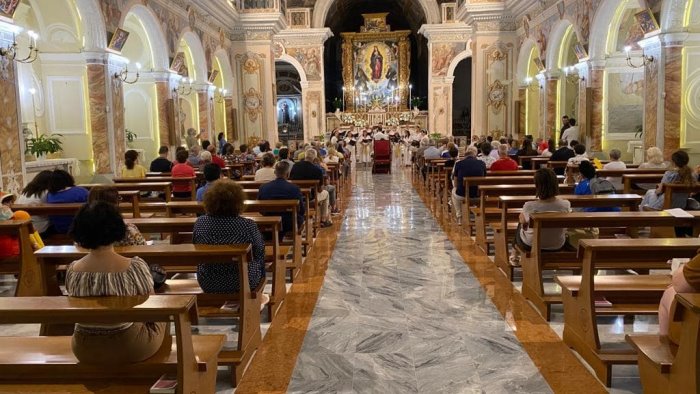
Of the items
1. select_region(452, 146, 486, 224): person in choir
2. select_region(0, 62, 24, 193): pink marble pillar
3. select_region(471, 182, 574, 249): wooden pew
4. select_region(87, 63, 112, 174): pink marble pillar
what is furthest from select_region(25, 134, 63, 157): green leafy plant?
select_region(471, 182, 574, 249): wooden pew

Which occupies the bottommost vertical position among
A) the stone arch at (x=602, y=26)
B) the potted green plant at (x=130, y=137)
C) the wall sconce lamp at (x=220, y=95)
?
the potted green plant at (x=130, y=137)

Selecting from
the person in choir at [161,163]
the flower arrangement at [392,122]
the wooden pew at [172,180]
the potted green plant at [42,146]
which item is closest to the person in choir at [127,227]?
the wooden pew at [172,180]

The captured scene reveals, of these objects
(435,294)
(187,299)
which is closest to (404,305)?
(435,294)

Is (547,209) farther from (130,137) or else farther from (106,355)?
(130,137)

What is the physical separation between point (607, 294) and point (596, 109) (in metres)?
11.6

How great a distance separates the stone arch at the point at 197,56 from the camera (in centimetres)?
1767

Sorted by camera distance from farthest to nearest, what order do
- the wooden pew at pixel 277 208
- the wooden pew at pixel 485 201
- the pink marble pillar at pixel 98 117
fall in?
the pink marble pillar at pixel 98 117, the wooden pew at pixel 485 201, the wooden pew at pixel 277 208

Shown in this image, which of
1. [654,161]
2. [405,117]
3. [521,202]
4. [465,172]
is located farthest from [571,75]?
[405,117]

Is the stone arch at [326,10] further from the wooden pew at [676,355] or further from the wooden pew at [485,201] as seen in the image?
the wooden pew at [676,355]

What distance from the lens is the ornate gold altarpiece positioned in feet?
108

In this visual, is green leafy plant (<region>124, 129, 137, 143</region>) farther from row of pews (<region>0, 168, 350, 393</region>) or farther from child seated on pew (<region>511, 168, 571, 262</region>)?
child seated on pew (<region>511, 168, 571, 262</region>)

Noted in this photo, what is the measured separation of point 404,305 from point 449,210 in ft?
18.2

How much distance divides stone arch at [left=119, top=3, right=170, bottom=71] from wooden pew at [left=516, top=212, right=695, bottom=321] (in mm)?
11126

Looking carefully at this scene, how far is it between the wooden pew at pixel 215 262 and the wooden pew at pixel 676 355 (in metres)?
2.27
